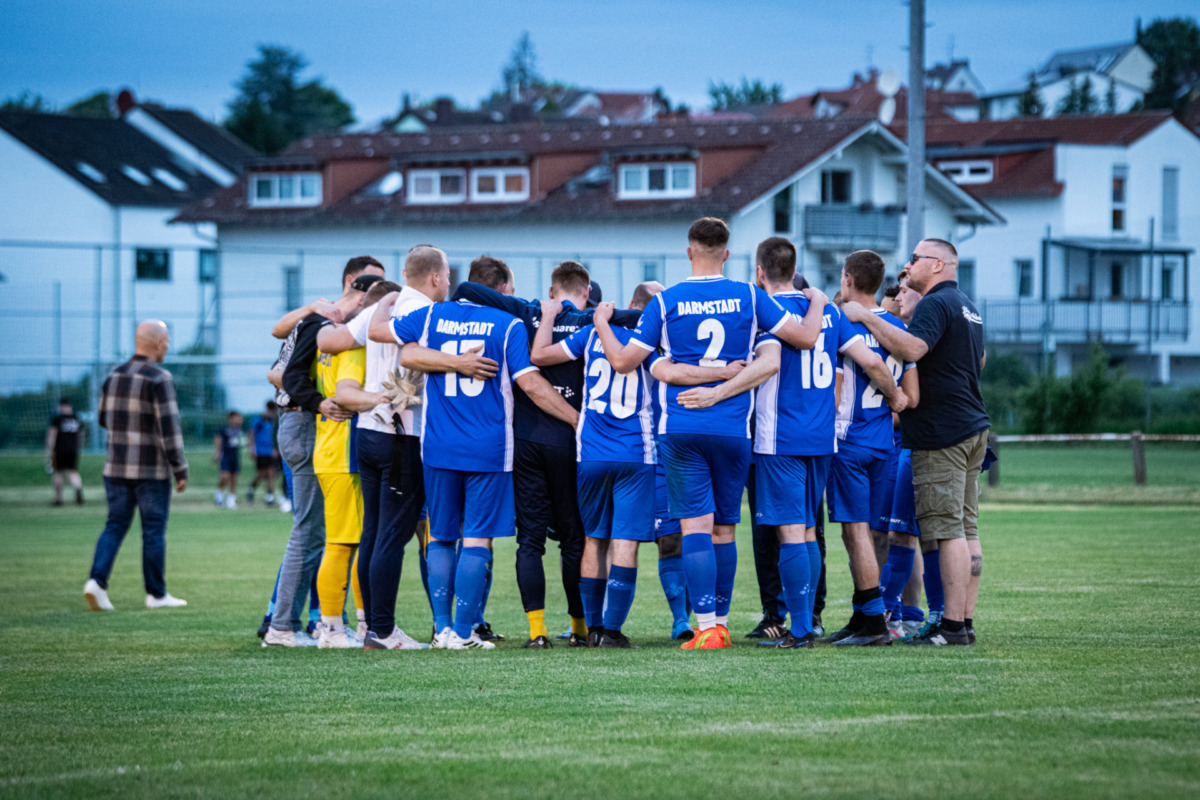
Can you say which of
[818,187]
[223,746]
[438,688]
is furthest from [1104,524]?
[818,187]

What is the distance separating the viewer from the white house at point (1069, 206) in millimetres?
40188

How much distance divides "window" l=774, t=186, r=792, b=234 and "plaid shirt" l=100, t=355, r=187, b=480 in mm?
32393

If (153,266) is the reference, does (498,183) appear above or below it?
above

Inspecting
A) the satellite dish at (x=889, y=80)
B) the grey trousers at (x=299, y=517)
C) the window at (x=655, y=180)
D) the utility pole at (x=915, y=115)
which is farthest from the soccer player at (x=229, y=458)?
the satellite dish at (x=889, y=80)

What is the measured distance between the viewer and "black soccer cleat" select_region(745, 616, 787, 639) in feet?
26.8

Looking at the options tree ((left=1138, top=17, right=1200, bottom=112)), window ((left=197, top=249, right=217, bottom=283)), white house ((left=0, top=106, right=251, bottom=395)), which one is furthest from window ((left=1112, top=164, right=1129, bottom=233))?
tree ((left=1138, top=17, right=1200, bottom=112))

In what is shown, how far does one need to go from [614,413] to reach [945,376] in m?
1.87

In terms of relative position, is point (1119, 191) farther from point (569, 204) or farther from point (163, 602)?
point (163, 602)

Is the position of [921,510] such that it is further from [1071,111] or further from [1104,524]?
[1071,111]

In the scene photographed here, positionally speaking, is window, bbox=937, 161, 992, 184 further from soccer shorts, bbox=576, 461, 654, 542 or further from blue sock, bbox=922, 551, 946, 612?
soccer shorts, bbox=576, 461, 654, 542

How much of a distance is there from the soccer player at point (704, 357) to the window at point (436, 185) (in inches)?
1527

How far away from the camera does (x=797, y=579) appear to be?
7520mm

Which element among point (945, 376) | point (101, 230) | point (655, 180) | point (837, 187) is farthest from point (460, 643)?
point (101, 230)

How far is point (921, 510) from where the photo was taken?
7664 millimetres
